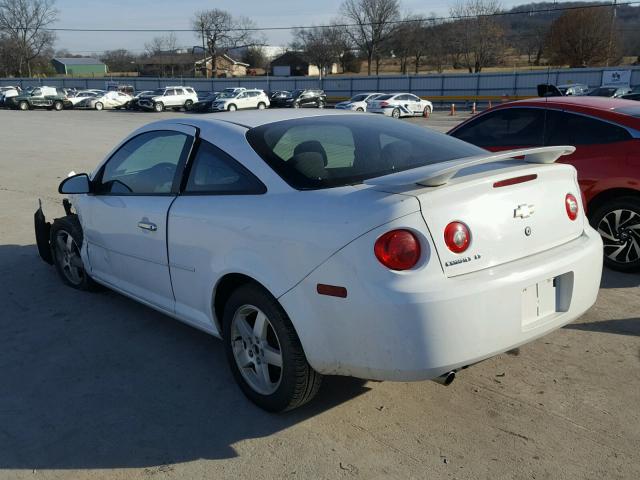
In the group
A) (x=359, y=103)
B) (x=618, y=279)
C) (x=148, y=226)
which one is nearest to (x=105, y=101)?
(x=359, y=103)

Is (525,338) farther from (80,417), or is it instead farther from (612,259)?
(612,259)

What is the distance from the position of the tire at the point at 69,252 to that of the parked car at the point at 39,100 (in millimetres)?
44711

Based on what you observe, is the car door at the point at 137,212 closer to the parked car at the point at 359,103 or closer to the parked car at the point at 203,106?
the parked car at the point at 359,103

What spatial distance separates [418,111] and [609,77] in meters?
16.7

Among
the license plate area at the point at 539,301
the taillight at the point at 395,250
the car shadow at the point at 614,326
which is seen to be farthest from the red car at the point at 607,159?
the taillight at the point at 395,250

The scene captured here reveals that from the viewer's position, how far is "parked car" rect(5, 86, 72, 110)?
44906 mm

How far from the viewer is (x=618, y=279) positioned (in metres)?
5.29

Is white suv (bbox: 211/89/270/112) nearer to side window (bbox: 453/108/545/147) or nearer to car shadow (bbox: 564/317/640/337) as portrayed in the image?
side window (bbox: 453/108/545/147)

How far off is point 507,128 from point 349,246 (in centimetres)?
434

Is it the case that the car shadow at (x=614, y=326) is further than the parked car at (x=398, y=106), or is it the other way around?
the parked car at (x=398, y=106)

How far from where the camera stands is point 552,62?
244 feet

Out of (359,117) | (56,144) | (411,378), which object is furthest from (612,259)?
(56,144)

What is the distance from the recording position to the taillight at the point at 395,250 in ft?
8.52

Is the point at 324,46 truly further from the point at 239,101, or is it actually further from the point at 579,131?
the point at 579,131
